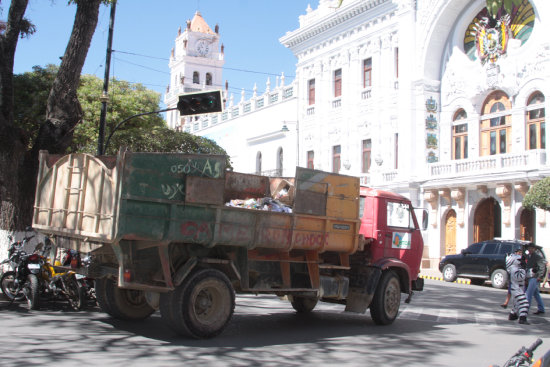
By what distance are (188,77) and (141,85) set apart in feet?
145

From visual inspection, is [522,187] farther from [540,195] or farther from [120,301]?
[120,301]

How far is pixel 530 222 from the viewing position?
27.1 metres

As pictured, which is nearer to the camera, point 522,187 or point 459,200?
point 522,187

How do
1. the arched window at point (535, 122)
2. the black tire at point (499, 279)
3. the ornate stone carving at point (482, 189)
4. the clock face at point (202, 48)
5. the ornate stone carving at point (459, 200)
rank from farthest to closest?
the clock face at point (202, 48)
the ornate stone carving at point (459, 200)
the ornate stone carving at point (482, 189)
the arched window at point (535, 122)
the black tire at point (499, 279)

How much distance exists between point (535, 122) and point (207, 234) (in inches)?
883

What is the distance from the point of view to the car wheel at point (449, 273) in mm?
23766

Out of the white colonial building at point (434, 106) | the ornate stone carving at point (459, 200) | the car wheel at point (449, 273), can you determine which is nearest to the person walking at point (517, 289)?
the car wheel at point (449, 273)

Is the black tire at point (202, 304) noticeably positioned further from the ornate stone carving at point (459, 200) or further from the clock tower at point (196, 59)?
the clock tower at point (196, 59)

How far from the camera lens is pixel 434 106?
3155cm

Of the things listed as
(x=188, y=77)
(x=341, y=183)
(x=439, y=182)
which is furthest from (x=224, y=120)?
(x=341, y=183)

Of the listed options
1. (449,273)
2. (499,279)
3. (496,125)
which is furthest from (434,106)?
(499,279)

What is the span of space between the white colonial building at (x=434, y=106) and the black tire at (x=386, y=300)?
53.8ft

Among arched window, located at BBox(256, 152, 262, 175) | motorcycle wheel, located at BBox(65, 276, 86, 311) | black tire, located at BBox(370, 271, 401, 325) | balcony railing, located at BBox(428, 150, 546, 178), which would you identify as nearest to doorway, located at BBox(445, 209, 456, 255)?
balcony railing, located at BBox(428, 150, 546, 178)

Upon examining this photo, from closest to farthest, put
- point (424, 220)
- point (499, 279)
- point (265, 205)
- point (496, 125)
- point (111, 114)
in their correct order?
1. point (265, 205)
2. point (424, 220)
3. point (499, 279)
4. point (496, 125)
5. point (111, 114)
